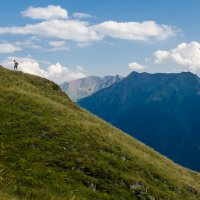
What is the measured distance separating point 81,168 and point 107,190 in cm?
330

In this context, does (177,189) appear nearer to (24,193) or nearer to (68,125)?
(68,125)

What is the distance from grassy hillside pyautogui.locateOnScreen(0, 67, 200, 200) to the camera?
29.8 meters

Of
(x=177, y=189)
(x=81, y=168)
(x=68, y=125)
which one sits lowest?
(x=177, y=189)

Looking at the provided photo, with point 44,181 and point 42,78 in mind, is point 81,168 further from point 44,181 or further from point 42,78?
point 42,78

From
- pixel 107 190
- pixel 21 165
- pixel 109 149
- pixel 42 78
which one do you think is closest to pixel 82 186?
pixel 107 190

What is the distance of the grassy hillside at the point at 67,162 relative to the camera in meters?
29.8

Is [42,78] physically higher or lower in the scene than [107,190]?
higher

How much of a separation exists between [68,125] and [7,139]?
8902 millimetres

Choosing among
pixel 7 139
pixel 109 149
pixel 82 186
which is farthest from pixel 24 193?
pixel 109 149

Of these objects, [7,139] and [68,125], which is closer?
[7,139]

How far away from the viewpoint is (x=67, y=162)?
3475 cm

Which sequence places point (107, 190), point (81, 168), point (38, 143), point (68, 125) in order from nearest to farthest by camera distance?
point (107, 190) < point (81, 168) < point (38, 143) < point (68, 125)

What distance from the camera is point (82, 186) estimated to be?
1247 inches

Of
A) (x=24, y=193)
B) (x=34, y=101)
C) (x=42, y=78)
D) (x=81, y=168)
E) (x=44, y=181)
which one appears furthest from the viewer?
(x=42, y=78)
